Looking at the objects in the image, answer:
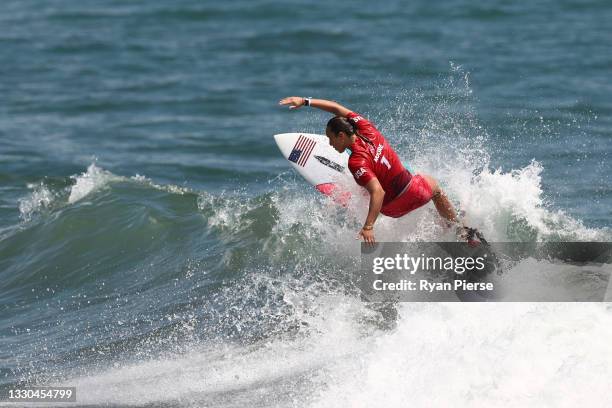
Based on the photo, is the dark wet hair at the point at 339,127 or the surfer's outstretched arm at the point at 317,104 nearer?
the dark wet hair at the point at 339,127

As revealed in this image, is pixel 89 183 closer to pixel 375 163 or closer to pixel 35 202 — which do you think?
pixel 35 202

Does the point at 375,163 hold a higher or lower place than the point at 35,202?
higher

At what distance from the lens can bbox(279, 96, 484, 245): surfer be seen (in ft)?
29.2

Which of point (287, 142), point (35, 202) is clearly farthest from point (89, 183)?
point (287, 142)

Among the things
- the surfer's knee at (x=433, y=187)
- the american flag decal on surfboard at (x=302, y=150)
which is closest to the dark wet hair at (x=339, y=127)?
the surfer's knee at (x=433, y=187)

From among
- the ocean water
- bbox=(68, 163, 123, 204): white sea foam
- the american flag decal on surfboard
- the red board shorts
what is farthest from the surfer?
bbox=(68, 163, 123, 204): white sea foam

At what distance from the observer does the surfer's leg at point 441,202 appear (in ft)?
32.1

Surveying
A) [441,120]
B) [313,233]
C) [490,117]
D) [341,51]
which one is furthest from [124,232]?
[341,51]

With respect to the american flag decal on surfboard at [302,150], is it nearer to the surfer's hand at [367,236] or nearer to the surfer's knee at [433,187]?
the surfer's knee at [433,187]

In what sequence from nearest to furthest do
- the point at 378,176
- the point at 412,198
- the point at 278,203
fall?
1. the point at 378,176
2. the point at 412,198
3. the point at 278,203

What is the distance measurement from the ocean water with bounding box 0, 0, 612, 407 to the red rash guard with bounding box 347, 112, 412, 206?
896mm

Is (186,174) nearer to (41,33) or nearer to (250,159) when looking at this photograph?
(250,159)

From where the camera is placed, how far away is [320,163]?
11.1m

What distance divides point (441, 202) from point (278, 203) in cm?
309
